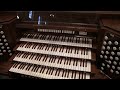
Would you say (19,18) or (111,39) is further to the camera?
(19,18)

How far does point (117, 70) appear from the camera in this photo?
5.34 feet

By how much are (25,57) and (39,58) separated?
7.8 inches

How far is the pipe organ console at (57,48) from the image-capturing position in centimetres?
173

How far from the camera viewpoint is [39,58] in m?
1.95

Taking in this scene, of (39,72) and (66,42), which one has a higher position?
(66,42)

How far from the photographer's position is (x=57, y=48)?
6.43 feet

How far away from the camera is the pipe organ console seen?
173cm
